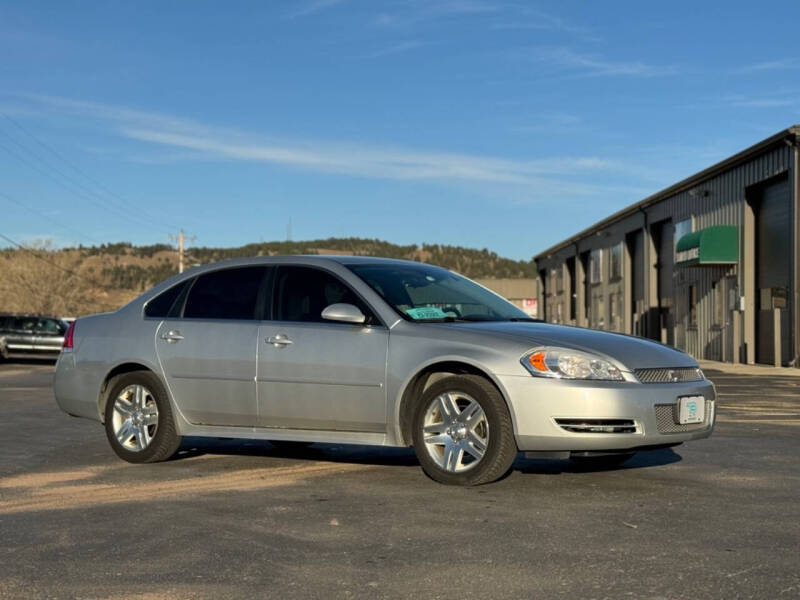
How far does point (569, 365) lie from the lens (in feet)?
22.5

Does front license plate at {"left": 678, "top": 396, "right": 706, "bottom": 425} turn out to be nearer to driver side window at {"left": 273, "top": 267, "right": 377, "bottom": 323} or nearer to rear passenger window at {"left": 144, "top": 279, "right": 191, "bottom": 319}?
driver side window at {"left": 273, "top": 267, "right": 377, "bottom": 323}

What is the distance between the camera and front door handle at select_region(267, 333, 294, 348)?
25.7 ft

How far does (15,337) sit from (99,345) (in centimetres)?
2478

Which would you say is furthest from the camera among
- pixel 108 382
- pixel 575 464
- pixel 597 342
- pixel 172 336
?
pixel 108 382

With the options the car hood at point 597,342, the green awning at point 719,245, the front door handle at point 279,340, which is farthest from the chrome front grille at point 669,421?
the green awning at point 719,245

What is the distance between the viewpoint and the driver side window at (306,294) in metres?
7.92

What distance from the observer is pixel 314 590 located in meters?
4.42

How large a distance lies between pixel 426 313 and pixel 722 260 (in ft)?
89.9

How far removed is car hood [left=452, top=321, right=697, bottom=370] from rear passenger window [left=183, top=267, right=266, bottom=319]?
5.96ft

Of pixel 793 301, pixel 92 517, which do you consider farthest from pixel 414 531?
pixel 793 301

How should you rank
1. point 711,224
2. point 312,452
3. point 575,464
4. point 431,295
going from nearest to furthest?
point 431,295, point 575,464, point 312,452, point 711,224

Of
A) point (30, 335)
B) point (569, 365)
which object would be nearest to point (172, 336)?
point (569, 365)

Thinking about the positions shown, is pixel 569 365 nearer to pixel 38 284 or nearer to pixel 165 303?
pixel 165 303

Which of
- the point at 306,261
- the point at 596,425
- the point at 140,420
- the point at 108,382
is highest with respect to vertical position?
→ the point at 306,261
